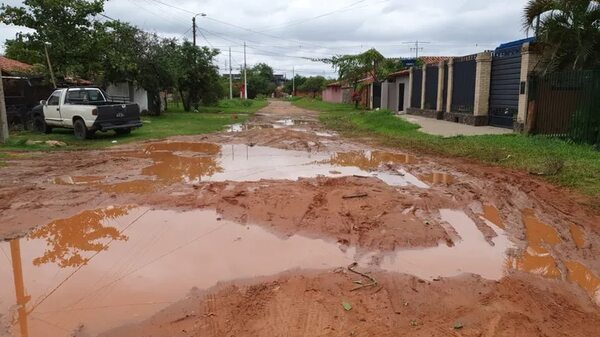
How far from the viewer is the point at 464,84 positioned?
22.2m

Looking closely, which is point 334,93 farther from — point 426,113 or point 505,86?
point 505,86

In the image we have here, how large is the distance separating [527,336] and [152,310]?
314cm

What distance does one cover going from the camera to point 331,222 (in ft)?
22.3

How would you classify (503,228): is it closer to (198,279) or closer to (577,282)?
(577,282)

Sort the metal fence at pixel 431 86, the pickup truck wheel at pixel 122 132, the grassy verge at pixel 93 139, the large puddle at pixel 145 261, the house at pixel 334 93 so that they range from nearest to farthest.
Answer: the large puddle at pixel 145 261 < the grassy verge at pixel 93 139 < the pickup truck wheel at pixel 122 132 < the metal fence at pixel 431 86 < the house at pixel 334 93

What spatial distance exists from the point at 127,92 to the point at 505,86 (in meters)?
22.4

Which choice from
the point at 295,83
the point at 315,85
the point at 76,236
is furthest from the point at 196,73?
the point at 295,83

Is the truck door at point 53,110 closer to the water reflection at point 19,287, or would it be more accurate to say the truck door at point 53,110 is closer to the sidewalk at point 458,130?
the water reflection at point 19,287

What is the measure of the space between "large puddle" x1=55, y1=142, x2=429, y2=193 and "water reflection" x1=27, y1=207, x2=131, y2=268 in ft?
5.53

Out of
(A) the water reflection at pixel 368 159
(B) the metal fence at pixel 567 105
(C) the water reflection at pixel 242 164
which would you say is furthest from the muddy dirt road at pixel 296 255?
(B) the metal fence at pixel 567 105

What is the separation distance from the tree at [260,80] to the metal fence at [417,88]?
66983mm

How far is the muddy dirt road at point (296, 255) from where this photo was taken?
416cm

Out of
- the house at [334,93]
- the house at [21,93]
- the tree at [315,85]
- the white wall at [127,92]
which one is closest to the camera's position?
the house at [21,93]

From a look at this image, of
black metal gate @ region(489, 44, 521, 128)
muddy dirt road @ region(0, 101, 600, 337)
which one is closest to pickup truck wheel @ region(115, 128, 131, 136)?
muddy dirt road @ region(0, 101, 600, 337)
